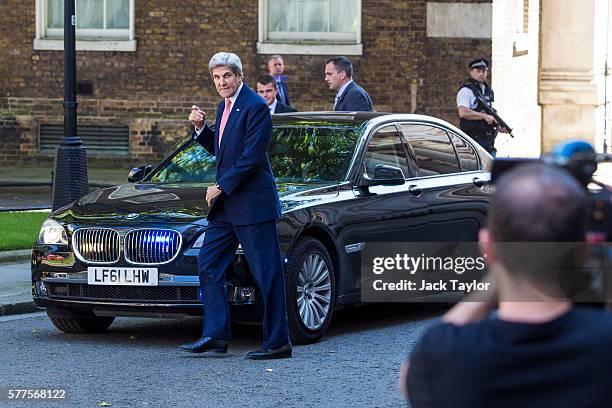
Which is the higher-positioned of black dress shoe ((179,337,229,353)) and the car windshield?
the car windshield

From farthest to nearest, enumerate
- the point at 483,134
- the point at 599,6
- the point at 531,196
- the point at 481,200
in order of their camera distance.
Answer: the point at 599,6, the point at 483,134, the point at 481,200, the point at 531,196

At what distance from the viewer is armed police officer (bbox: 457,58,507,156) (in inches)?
641

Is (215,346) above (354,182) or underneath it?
underneath

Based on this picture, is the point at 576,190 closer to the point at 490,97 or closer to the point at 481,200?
the point at 481,200

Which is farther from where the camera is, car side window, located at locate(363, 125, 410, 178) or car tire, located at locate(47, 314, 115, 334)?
car side window, located at locate(363, 125, 410, 178)

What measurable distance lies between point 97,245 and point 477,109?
26.8 ft

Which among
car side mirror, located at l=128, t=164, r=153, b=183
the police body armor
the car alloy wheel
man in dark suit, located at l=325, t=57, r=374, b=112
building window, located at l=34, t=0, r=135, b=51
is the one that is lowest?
the car alloy wheel

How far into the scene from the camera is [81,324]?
385 inches

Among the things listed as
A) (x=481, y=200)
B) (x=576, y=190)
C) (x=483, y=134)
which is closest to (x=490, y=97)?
(x=483, y=134)

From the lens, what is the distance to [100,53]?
22875mm

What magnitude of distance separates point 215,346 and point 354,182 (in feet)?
5.69

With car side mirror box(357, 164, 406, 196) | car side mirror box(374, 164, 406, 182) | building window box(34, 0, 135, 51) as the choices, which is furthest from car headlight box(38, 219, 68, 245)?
building window box(34, 0, 135, 51)

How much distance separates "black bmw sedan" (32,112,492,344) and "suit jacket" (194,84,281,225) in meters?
0.37

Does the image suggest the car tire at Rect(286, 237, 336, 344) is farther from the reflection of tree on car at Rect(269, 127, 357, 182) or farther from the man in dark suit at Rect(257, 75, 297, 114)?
the man in dark suit at Rect(257, 75, 297, 114)
